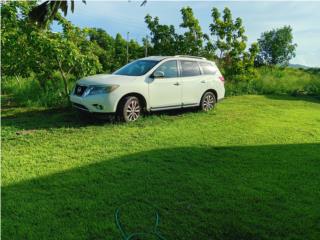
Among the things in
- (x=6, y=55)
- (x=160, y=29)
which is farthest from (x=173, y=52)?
(x=6, y=55)

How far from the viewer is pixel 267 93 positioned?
18000 millimetres

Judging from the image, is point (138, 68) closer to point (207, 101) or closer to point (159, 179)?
point (207, 101)

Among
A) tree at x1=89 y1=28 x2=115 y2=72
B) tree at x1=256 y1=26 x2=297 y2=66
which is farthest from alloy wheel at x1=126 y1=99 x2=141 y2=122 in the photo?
tree at x1=256 y1=26 x2=297 y2=66

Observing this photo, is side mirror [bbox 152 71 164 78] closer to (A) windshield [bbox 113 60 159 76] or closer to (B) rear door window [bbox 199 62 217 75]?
(A) windshield [bbox 113 60 159 76]

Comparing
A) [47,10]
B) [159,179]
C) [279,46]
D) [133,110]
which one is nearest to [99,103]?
[133,110]

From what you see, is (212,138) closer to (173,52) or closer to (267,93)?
(173,52)

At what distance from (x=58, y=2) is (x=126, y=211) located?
275 cm

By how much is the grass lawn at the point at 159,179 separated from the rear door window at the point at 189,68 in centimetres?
179

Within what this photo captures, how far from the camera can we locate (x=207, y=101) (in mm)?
11148

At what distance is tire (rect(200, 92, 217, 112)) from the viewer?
11008mm

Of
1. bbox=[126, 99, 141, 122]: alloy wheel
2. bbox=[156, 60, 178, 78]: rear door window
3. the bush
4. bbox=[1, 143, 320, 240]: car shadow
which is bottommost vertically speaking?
bbox=[1, 143, 320, 240]: car shadow

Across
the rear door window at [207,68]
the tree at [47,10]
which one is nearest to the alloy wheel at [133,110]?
the rear door window at [207,68]

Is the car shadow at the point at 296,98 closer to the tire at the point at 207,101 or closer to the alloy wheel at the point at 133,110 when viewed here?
the tire at the point at 207,101

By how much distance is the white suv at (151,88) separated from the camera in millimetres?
8648
